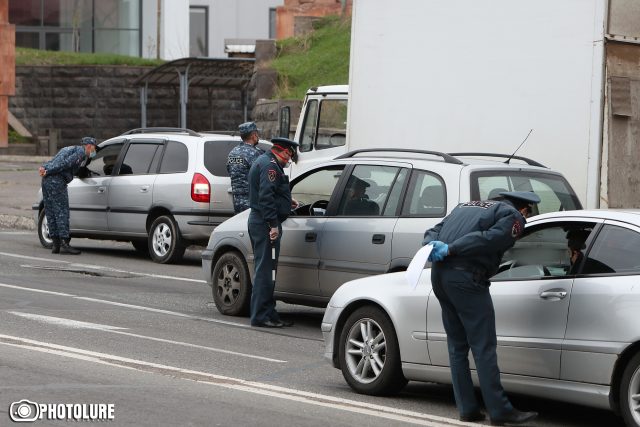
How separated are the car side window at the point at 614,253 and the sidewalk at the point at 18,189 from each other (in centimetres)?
1669

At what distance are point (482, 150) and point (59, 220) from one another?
7076 mm

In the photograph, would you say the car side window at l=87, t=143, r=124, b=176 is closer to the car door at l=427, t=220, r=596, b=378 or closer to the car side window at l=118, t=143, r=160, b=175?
the car side window at l=118, t=143, r=160, b=175

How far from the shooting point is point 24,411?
7.90 m

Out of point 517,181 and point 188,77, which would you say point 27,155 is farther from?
point 517,181

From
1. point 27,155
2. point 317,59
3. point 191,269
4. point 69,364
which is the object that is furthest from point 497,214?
point 27,155

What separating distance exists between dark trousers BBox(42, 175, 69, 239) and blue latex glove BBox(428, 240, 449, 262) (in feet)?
36.8

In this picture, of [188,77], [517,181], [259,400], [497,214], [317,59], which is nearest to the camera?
[497,214]

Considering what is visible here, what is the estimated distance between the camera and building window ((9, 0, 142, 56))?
5216cm

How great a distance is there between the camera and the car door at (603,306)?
25.2 ft

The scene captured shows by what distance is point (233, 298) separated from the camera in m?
13.0

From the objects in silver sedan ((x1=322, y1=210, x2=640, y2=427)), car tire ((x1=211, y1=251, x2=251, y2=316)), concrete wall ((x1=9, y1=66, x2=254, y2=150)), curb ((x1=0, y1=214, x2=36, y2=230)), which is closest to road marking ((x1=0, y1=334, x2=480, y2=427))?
silver sedan ((x1=322, y1=210, x2=640, y2=427))

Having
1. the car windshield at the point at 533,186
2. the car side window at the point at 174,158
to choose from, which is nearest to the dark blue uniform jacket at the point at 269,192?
the car windshield at the point at 533,186

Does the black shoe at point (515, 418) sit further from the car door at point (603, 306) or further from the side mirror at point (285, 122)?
the side mirror at point (285, 122)

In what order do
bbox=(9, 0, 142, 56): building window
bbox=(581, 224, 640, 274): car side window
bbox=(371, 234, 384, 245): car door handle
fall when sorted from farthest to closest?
bbox=(9, 0, 142, 56): building window, bbox=(371, 234, 384, 245): car door handle, bbox=(581, 224, 640, 274): car side window
